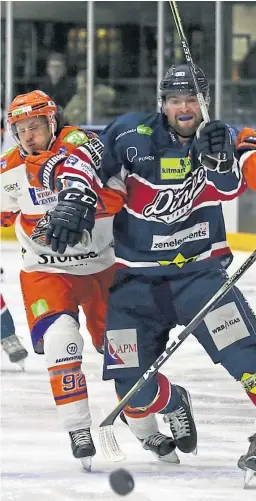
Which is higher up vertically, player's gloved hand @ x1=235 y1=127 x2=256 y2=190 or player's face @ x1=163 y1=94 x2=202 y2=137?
player's face @ x1=163 y1=94 x2=202 y2=137

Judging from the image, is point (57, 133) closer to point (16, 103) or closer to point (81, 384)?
point (16, 103)

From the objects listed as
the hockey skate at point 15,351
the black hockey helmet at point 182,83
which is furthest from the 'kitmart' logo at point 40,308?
the hockey skate at point 15,351

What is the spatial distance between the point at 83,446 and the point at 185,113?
2.86ft

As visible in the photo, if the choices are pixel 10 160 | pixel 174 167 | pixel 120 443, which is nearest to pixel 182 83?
pixel 174 167

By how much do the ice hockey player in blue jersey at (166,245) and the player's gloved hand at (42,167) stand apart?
1.09 ft

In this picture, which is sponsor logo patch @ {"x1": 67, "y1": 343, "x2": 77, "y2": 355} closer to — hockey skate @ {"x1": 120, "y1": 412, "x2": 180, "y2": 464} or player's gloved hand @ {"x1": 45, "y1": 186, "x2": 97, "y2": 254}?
hockey skate @ {"x1": 120, "y1": 412, "x2": 180, "y2": 464}

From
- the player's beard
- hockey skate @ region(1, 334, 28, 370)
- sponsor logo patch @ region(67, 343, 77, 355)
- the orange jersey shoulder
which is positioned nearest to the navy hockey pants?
sponsor logo patch @ region(67, 343, 77, 355)

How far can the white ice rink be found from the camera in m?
3.11

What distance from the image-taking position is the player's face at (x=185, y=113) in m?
3.12

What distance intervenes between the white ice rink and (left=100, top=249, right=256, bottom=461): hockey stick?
0.07m

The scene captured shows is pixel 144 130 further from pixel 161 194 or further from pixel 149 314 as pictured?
pixel 149 314

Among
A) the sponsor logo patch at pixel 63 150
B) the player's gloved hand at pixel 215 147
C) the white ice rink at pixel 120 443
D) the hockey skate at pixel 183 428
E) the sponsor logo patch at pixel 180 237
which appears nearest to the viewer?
the player's gloved hand at pixel 215 147

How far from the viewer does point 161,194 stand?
319 centimetres

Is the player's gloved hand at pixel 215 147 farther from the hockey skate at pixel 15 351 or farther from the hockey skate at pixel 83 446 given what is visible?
the hockey skate at pixel 15 351
